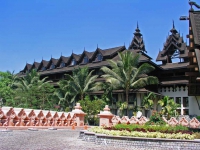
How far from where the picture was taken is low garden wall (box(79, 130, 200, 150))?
9750 millimetres

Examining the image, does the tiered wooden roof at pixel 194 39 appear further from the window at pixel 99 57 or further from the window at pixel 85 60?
the window at pixel 85 60

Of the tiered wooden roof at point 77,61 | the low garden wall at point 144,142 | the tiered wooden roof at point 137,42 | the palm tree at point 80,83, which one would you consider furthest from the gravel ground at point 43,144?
the tiered wooden roof at point 137,42

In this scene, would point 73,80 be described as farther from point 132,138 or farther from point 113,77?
point 132,138

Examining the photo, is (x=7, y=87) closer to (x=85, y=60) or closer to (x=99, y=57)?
(x=85, y=60)

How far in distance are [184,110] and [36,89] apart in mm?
20306

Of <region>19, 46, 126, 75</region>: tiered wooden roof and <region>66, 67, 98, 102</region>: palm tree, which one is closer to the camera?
<region>66, 67, 98, 102</region>: palm tree

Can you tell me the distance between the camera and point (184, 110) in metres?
37.0

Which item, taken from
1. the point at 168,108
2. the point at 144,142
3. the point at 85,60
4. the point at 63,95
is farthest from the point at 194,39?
the point at 85,60

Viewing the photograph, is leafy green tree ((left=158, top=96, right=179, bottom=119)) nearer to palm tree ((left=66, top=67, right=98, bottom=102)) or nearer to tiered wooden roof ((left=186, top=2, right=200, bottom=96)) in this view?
palm tree ((left=66, top=67, right=98, bottom=102))

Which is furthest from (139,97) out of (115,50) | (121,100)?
(115,50)

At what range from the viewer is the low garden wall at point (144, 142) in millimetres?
9750

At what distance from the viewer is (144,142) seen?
10.5 meters

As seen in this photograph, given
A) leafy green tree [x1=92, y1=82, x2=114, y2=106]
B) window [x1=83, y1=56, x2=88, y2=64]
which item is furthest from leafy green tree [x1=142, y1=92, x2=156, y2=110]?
window [x1=83, y1=56, x2=88, y2=64]

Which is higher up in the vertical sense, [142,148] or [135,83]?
[135,83]
